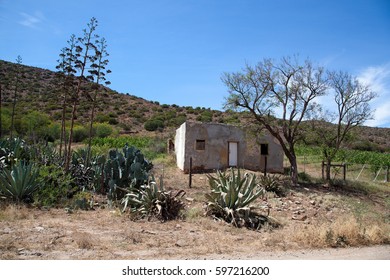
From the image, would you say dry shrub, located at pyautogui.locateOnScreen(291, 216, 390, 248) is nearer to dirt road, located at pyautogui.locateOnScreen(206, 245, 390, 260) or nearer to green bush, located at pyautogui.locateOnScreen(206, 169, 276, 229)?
dirt road, located at pyautogui.locateOnScreen(206, 245, 390, 260)

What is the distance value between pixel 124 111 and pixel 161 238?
39.4m

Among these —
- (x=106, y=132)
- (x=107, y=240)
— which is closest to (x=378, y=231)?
(x=107, y=240)

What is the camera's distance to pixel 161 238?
679cm

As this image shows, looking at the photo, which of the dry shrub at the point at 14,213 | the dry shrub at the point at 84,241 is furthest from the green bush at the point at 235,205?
the dry shrub at the point at 14,213

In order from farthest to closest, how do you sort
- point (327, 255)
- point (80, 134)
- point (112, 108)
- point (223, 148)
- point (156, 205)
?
point (112, 108) < point (80, 134) < point (223, 148) < point (156, 205) < point (327, 255)

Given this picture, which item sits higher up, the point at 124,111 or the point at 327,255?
the point at 124,111

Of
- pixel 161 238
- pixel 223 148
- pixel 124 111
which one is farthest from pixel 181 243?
pixel 124 111

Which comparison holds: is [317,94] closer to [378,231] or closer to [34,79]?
[378,231]

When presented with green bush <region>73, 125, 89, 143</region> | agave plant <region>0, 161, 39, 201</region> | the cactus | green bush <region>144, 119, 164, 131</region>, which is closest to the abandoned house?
the cactus

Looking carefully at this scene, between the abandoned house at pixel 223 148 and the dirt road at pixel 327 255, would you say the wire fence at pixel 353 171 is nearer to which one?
the abandoned house at pixel 223 148

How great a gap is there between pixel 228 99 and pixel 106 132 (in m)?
19.3

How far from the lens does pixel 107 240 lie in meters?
6.43

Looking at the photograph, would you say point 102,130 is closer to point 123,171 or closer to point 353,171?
point 123,171

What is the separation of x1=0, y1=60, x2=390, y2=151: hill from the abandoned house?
1.29 m
